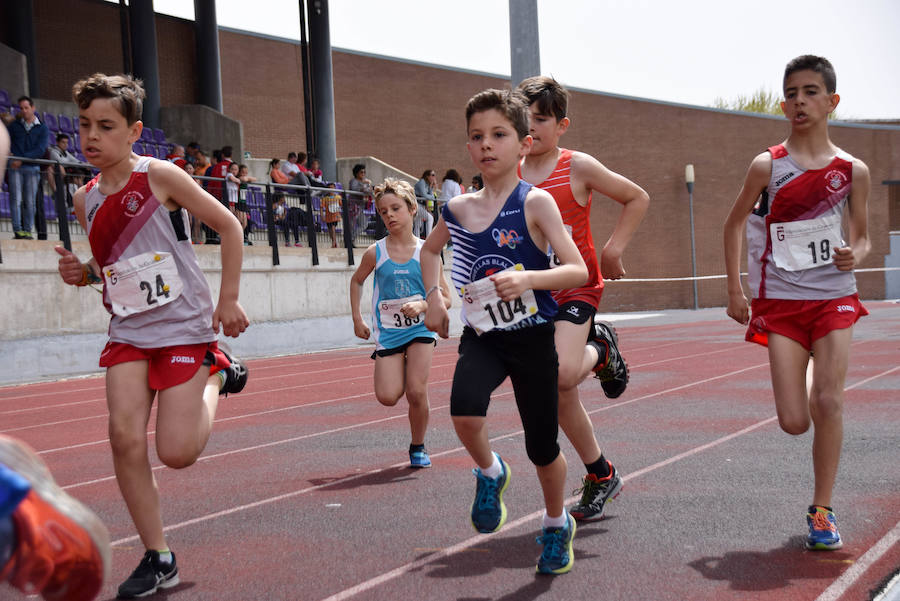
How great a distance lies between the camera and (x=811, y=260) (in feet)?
15.3

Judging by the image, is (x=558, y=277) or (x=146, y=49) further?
(x=146, y=49)

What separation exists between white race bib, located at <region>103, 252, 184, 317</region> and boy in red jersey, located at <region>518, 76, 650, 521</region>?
1832mm

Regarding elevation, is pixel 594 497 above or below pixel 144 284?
below

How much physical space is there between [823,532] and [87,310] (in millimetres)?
13692

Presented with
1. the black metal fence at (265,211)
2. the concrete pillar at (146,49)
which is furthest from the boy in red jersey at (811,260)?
the concrete pillar at (146,49)

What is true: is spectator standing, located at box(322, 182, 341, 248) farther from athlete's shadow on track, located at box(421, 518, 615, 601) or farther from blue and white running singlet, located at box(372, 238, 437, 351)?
athlete's shadow on track, located at box(421, 518, 615, 601)

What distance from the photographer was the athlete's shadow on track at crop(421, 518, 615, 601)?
4035mm

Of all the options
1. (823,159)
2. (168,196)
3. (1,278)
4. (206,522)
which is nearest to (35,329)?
(1,278)

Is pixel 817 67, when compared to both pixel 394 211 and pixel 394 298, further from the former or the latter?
pixel 394 298

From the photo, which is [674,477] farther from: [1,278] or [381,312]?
[1,278]

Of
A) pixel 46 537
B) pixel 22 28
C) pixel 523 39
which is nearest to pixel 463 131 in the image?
pixel 22 28

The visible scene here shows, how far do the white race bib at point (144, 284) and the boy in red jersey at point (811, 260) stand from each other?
2503 mm

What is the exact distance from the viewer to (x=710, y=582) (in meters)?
4.06

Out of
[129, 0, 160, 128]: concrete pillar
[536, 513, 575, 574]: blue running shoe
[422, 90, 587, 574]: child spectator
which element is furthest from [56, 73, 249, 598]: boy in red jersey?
[129, 0, 160, 128]: concrete pillar
